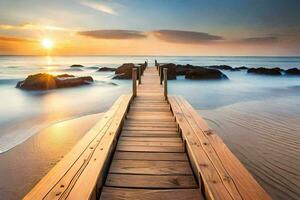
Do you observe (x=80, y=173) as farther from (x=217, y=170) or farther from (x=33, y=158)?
(x=33, y=158)

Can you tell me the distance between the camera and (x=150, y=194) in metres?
2.67

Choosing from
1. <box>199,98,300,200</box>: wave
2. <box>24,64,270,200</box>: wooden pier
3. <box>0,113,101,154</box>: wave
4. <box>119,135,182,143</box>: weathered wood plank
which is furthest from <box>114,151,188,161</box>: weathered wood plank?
<box>0,113,101,154</box>: wave

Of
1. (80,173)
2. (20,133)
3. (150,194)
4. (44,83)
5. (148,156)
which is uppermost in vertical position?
(44,83)

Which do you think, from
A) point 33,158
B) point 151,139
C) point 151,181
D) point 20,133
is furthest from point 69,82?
point 151,181

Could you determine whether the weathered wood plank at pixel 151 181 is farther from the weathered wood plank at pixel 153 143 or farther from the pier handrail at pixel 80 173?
the weathered wood plank at pixel 153 143

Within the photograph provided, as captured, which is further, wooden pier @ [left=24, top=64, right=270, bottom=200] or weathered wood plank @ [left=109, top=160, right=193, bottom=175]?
weathered wood plank @ [left=109, top=160, right=193, bottom=175]

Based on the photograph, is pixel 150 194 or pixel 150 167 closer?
pixel 150 194

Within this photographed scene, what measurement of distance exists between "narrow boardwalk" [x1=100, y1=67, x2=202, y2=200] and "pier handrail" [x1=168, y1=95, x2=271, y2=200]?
255 millimetres

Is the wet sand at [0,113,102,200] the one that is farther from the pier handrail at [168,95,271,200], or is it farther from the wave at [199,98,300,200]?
the wave at [199,98,300,200]

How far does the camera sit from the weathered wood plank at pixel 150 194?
2617mm

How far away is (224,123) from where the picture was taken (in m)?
7.90

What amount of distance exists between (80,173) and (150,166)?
42.3 inches

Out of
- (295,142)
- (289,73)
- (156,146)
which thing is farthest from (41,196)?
(289,73)

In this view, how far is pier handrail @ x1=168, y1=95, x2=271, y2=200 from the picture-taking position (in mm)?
2172
